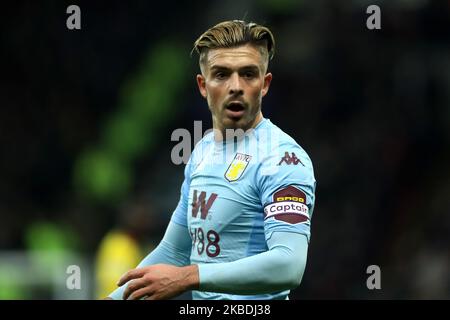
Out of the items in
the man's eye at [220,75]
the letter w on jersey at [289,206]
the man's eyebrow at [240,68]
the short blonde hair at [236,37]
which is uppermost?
the short blonde hair at [236,37]

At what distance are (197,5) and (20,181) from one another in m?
3.89

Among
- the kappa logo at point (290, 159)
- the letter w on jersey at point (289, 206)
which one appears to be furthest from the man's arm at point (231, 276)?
the kappa logo at point (290, 159)

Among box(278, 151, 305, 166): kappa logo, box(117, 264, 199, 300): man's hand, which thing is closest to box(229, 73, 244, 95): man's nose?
box(278, 151, 305, 166): kappa logo

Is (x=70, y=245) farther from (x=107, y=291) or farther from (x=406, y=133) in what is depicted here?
(x=406, y=133)

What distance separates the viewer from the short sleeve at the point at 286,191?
449 centimetres

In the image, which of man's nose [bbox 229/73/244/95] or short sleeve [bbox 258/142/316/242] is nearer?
short sleeve [bbox 258/142/316/242]

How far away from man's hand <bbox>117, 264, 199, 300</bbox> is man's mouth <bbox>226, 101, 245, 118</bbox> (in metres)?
0.95

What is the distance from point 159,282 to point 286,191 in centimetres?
74

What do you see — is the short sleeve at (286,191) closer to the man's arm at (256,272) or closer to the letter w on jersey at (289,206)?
the letter w on jersey at (289,206)

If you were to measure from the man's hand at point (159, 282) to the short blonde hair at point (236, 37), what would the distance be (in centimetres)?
126

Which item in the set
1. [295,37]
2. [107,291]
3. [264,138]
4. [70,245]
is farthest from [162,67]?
[264,138]

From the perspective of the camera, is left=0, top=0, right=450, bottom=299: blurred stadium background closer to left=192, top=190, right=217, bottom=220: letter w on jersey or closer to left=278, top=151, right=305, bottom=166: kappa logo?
left=192, top=190, right=217, bottom=220: letter w on jersey

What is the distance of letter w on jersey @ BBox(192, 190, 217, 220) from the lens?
488 centimetres
